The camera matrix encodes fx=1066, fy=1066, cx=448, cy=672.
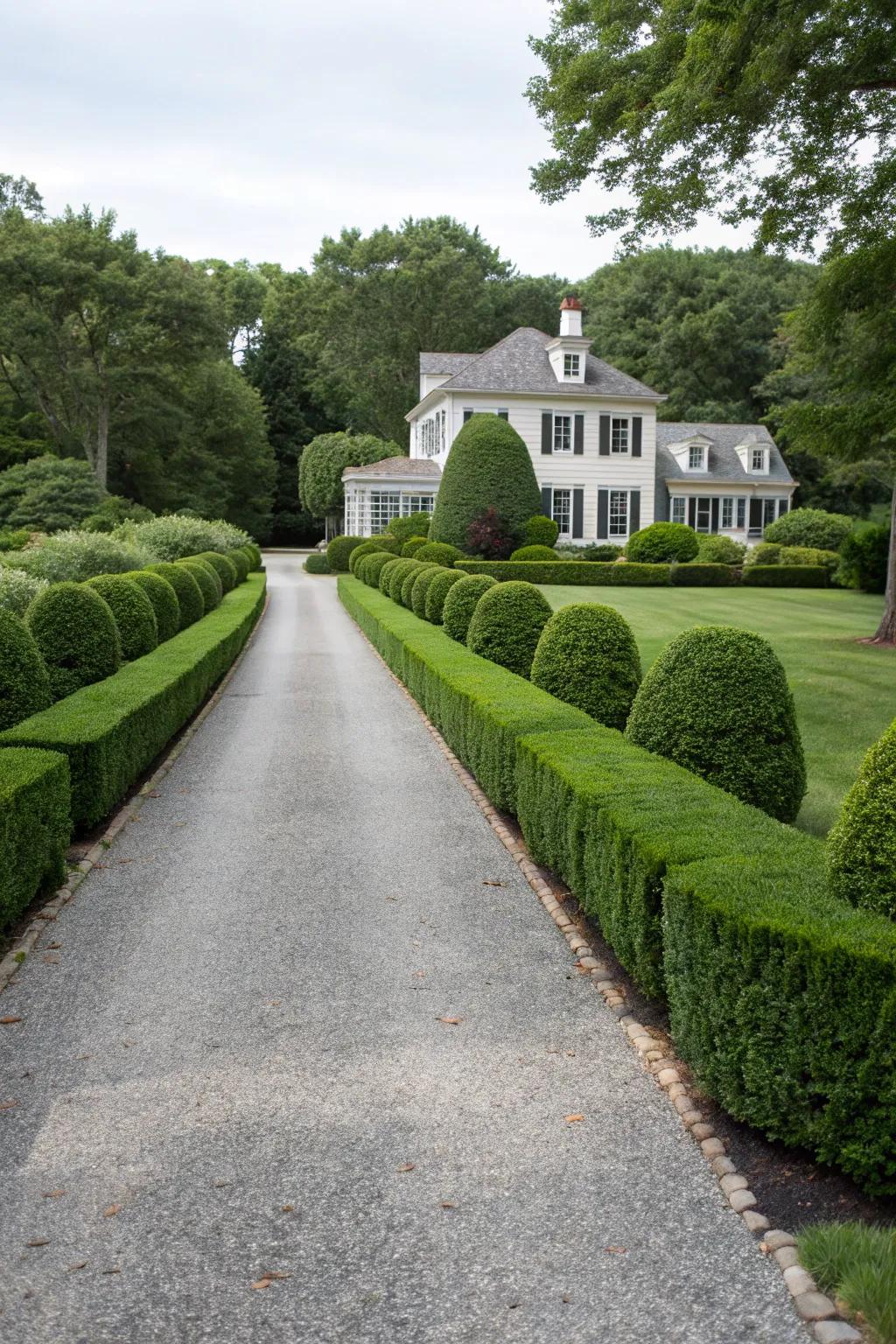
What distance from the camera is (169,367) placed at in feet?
154

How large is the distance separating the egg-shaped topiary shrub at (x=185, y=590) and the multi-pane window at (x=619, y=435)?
24.1 metres

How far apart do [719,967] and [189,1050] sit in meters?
2.26

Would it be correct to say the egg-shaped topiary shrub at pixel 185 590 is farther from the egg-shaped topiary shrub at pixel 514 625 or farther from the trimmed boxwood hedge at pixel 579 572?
the trimmed boxwood hedge at pixel 579 572

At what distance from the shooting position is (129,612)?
1324 cm

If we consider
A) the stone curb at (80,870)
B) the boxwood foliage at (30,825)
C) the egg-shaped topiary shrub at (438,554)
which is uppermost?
the egg-shaped topiary shrub at (438,554)

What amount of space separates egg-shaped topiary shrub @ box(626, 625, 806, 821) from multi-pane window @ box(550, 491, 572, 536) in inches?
1267

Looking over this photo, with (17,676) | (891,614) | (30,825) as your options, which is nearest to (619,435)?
(891,614)

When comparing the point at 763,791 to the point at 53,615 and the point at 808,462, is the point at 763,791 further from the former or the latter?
the point at 808,462

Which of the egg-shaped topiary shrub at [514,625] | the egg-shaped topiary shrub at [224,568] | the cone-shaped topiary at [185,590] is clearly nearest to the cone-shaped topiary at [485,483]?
the egg-shaped topiary shrub at [224,568]

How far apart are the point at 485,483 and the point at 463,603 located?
19.8 meters

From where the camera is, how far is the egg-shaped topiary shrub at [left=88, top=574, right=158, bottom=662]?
43.2ft

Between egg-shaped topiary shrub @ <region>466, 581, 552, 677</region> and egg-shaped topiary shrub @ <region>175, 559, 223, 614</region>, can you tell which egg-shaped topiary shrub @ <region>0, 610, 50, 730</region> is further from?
egg-shaped topiary shrub @ <region>175, 559, 223, 614</region>

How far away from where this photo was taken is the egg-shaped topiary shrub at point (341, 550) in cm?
4119

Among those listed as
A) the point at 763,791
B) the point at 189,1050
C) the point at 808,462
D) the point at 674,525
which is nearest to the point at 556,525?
the point at 674,525
